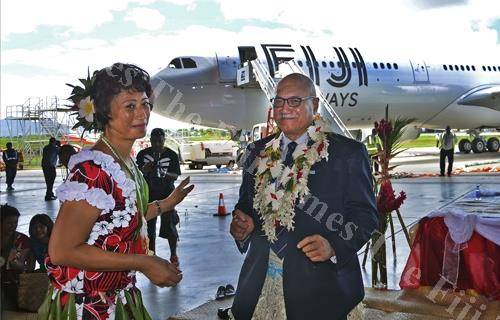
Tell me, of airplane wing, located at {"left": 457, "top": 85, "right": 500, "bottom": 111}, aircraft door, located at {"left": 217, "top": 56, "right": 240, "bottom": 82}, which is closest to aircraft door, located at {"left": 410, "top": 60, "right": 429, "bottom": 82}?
airplane wing, located at {"left": 457, "top": 85, "right": 500, "bottom": 111}

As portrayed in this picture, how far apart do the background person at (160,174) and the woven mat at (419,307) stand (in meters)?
1.54

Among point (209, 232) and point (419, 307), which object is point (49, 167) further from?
point (419, 307)

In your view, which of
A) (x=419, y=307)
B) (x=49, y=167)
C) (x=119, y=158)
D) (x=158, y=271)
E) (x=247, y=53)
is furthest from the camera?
(x=247, y=53)

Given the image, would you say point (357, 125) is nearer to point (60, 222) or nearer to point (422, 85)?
point (422, 85)

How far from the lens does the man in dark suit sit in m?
2.32

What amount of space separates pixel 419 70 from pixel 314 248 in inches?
725

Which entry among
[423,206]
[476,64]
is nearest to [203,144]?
[476,64]

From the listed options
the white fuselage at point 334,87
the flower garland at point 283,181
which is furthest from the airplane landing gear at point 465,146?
the flower garland at point 283,181

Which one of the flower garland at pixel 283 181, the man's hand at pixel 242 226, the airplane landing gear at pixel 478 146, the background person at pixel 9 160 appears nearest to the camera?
the flower garland at pixel 283 181

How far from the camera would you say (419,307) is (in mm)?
4770

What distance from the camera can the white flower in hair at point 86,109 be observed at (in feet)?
7.25

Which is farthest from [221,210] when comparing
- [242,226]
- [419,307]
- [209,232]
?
[242,226]

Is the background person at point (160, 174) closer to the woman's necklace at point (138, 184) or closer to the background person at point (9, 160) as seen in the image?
the woman's necklace at point (138, 184)

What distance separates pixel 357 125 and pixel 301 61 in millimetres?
3681
